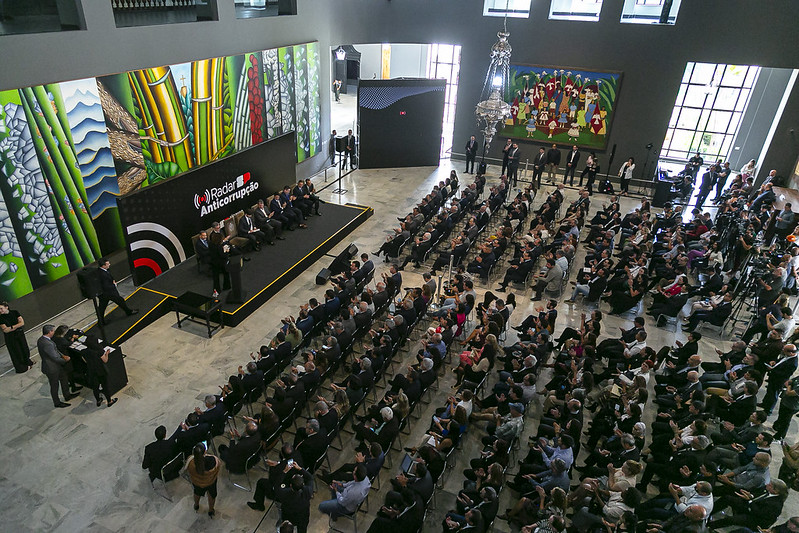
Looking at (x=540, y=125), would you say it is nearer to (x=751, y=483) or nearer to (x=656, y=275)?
(x=656, y=275)

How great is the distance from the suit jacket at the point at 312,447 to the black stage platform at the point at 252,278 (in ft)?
13.7

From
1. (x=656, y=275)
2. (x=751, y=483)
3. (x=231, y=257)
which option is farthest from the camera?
(x=656, y=275)

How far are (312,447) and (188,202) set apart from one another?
679 centimetres

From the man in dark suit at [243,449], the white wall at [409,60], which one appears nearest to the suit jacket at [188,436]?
the man in dark suit at [243,449]

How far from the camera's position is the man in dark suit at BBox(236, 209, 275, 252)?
475 inches

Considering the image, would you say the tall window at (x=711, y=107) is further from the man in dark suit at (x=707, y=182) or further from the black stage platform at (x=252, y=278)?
the black stage platform at (x=252, y=278)

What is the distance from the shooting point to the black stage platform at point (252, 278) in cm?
980

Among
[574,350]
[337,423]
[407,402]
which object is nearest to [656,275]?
[574,350]

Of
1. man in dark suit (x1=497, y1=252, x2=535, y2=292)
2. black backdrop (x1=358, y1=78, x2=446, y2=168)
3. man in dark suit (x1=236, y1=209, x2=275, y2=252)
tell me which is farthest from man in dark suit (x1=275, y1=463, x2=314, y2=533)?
black backdrop (x1=358, y1=78, x2=446, y2=168)

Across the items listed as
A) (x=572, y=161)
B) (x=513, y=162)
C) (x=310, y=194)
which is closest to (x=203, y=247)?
(x=310, y=194)

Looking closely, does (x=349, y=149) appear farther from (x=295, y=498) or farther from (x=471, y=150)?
(x=295, y=498)

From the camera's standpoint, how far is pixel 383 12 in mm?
18422

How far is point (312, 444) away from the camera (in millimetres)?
6492

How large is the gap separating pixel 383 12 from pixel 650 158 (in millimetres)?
10243
